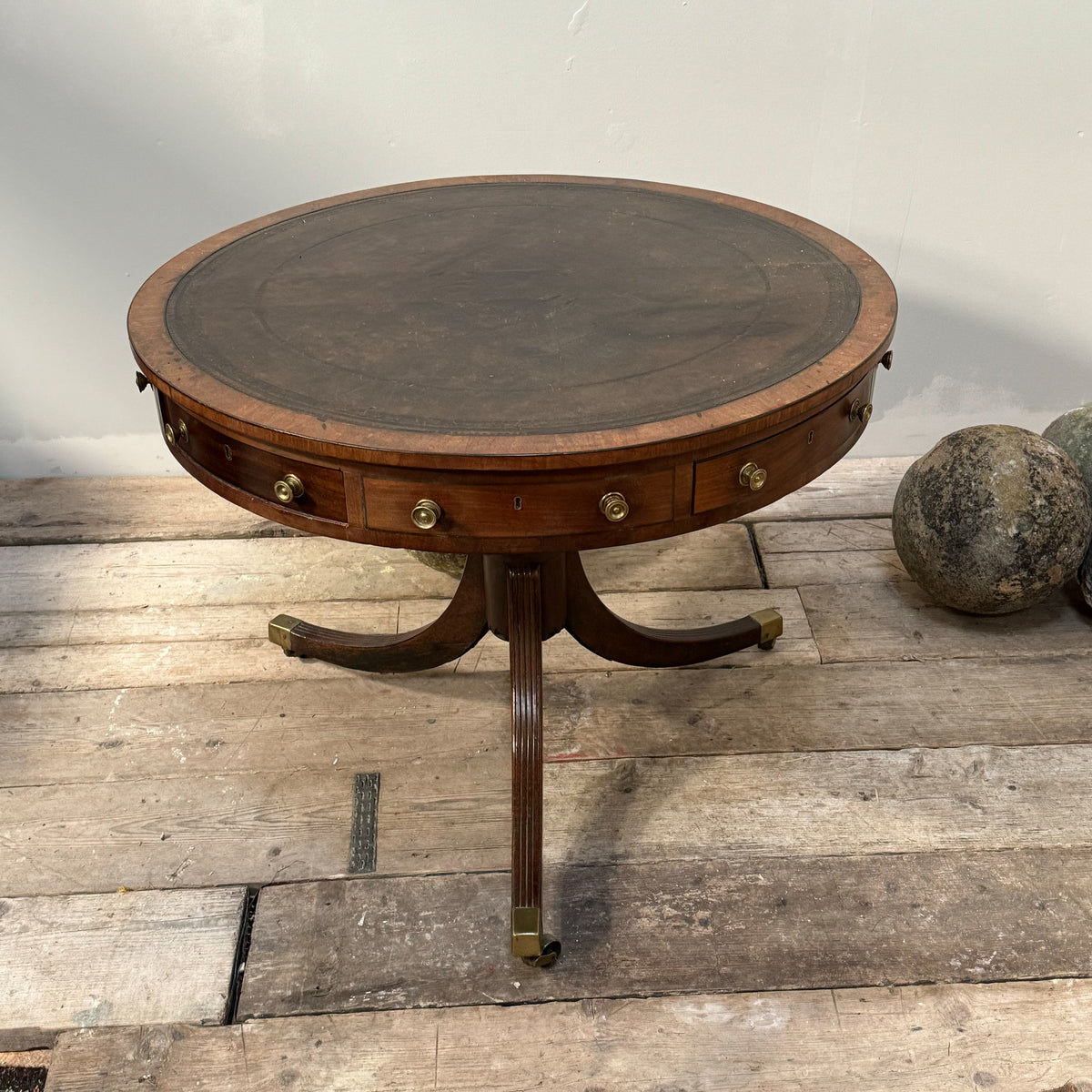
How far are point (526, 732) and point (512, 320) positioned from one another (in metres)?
0.67

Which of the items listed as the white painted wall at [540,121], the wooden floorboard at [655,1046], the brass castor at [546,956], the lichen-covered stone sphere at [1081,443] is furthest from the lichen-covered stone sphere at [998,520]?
the brass castor at [546,956]

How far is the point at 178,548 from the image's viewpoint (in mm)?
2900

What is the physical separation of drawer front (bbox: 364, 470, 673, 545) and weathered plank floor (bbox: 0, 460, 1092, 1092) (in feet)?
2.46

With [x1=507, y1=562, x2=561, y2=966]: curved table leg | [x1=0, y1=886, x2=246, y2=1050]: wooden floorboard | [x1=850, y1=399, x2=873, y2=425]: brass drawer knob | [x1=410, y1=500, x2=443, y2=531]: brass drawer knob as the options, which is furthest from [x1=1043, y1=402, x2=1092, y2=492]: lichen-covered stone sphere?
[x1=0, y1=886, x2=246, y2=1050]: wooden floorboard

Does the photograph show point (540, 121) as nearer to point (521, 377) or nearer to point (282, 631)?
point (282, 631)

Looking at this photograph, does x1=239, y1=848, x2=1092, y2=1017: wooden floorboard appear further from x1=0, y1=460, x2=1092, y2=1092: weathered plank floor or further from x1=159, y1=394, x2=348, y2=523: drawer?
x1=159, y1=394, x2=348, y2=523: drawer

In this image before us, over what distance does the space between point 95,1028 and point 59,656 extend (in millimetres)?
981

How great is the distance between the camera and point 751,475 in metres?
1.53

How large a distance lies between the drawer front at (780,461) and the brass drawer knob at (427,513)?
1.07ft

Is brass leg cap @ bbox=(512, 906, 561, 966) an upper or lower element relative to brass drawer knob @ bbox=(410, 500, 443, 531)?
lower

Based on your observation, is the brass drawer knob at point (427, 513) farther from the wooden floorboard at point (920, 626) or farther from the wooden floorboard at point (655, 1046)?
the wooden floorboard at point (920, 626)

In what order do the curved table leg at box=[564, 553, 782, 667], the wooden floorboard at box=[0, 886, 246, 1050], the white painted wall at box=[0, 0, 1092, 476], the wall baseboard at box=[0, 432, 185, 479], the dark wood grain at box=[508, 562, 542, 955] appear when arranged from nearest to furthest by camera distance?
the wooden floorboard at box=[0, 886, 246, 1050], the dark wood grain at box=[508, 562, 542, 955], the curved table leg at box=[564, 553, 782, 667], the white painted wall at box=[0, 0, 1092, 476], the wall baseboard at box=[0, 432, 185, 479]

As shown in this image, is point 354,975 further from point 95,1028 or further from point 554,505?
point 554,505

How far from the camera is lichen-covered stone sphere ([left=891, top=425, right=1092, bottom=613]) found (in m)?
2.39
